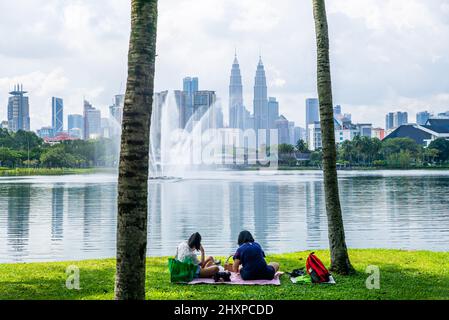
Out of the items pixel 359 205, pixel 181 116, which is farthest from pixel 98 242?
pixel 181 116

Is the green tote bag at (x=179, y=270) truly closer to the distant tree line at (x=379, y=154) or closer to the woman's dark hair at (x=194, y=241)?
the woman's dark hair at (x=194, y=241)

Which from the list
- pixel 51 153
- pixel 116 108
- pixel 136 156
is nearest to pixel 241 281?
pixel 136 156

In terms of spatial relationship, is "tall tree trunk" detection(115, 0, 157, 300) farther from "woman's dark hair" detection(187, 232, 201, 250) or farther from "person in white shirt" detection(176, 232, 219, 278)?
"woman's dark hair" detection(187, 232, 201, 250)

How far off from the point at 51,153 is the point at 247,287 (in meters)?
106

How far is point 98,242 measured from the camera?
19.8 m

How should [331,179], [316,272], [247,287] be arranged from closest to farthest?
[247,287]
[316,272]
[331,179]

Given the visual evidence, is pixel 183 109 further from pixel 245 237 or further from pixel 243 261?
pixel 243 261

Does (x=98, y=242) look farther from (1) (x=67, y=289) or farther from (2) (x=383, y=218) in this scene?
(2) (x=383, y=218)

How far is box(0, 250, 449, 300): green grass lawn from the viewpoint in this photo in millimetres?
9484

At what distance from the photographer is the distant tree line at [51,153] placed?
112m

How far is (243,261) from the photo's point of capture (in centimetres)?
1070

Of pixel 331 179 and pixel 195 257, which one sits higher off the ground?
pixel 331 179
